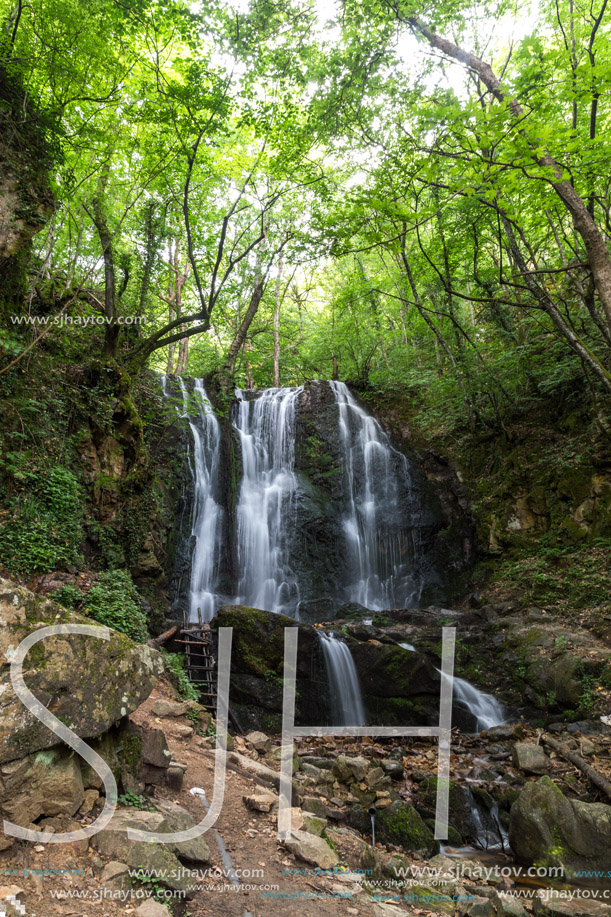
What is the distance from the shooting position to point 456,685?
26.4ft

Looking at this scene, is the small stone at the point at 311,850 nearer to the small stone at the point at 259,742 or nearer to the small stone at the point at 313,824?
the small stone at the point at 313,824

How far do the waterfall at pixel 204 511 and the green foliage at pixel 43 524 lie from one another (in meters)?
3.67

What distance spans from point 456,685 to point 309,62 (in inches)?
433

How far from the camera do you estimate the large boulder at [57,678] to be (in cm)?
226

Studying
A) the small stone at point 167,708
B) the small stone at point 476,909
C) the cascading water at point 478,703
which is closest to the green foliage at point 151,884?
the small stone at point 476,909

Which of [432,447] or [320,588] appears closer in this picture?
[320,588]

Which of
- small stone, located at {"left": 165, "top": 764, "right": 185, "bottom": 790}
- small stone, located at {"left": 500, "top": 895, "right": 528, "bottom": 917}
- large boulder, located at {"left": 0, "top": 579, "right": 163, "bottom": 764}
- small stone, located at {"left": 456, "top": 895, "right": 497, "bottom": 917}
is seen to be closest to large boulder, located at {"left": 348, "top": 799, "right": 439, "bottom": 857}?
small stone, located at {"left": 500, "top": 895, "right": 528, "bottom": 917}

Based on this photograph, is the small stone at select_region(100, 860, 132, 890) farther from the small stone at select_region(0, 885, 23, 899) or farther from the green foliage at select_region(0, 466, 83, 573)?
the green foliage at select_region(0, 466, 83, 573)

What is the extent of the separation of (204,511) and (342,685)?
594 cm

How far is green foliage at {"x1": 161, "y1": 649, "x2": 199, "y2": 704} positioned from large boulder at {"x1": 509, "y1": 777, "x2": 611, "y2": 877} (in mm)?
4101

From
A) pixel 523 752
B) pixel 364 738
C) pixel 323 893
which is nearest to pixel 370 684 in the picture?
pixel 364 738

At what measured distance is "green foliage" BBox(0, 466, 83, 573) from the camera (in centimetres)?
524

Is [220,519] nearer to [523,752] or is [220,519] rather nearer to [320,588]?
[320,588]
